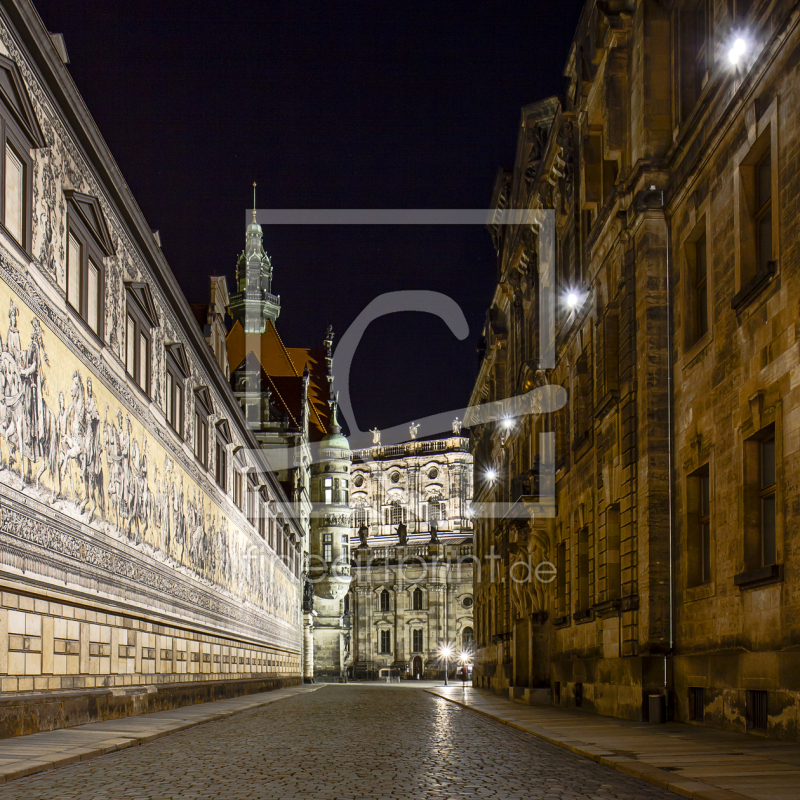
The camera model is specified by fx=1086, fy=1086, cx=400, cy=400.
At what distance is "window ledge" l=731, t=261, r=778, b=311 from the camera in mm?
13820

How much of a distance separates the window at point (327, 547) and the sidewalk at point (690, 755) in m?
60.8

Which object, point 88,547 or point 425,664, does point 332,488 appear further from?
point 88,547

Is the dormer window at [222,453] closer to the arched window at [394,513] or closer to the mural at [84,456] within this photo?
the mural at [84,456]

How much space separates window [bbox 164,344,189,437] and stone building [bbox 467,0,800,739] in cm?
975

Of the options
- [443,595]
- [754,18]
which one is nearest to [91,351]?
[754,18]

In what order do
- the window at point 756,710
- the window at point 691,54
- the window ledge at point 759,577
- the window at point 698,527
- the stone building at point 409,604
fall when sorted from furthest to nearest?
the stone building at point 409,604 < the window at point 691,54 < the window at point 698,527 < the window at point 756,710 < the window ledge at point 759,577

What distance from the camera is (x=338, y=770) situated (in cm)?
1082

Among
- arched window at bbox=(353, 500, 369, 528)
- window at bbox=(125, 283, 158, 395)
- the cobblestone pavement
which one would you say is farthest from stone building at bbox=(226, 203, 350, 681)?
the cobblestone pavement

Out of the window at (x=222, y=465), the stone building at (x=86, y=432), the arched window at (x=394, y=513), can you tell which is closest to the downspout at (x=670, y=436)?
the stone building at (x=86, y=432)

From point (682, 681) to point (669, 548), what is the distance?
90.3 inches

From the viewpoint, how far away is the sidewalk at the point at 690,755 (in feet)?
28.1

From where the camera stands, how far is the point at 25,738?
1420 cm

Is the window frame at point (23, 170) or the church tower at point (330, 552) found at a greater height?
the window frame at point (23, 170)

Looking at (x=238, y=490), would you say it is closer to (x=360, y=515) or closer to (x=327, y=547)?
(x=327, y=547)
